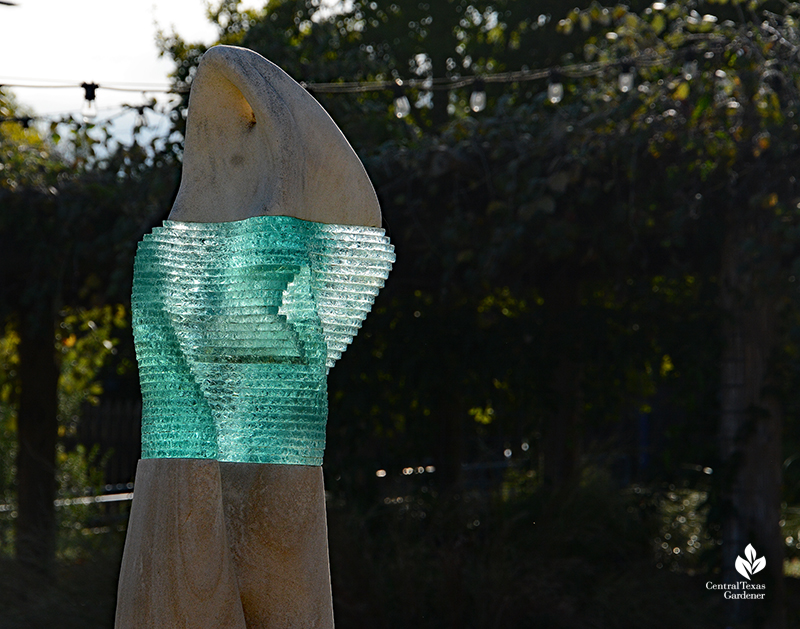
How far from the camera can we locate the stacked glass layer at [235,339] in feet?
7.39

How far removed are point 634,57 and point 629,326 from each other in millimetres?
1873

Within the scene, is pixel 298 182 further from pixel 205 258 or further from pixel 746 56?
pixel 746 56

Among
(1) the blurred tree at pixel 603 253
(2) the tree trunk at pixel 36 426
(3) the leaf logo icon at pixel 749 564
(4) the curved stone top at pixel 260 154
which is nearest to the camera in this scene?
(4) the curved stone top at pixel 260 154

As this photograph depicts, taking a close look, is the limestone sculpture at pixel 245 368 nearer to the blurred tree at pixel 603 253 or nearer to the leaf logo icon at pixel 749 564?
the blurred tree at pixel 603 253

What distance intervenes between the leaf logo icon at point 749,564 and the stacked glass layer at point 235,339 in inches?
139

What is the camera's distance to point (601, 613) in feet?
17.1

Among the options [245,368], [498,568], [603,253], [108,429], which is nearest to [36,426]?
[498,568]

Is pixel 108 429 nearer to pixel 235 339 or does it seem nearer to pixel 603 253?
pixel 603 253

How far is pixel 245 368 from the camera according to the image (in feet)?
7.52

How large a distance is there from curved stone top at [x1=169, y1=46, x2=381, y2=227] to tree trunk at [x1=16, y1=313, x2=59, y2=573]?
4.23m

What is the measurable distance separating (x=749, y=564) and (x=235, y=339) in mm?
3788

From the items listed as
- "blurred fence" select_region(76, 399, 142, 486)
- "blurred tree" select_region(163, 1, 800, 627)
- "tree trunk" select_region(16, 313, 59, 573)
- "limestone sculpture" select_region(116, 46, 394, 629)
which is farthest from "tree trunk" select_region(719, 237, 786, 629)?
"blurred fence" select_region(76, 399, 142, 486)

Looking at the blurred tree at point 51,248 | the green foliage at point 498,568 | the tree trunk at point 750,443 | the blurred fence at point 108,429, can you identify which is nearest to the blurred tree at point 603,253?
the tree trunk at point 750,443

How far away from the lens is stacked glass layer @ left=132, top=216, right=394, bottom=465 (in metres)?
2.25
